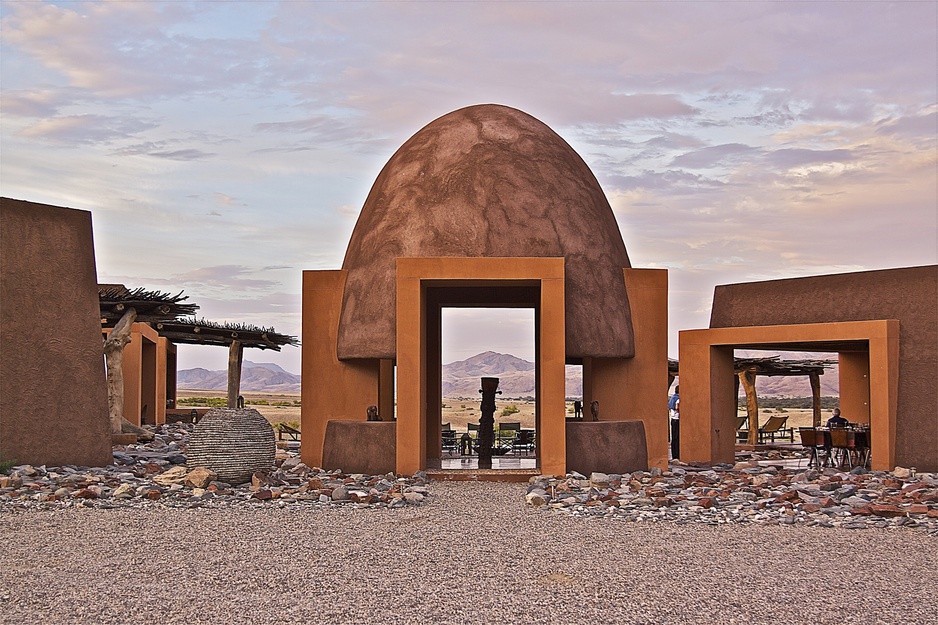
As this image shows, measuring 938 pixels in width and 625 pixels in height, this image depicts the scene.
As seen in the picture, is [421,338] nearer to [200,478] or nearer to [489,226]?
[489,226]

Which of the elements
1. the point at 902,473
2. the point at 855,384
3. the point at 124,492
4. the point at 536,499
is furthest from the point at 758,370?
the point at 124,492

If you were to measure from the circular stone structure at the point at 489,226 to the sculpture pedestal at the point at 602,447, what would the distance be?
1170 mm

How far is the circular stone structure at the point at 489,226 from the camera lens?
49.1 feet

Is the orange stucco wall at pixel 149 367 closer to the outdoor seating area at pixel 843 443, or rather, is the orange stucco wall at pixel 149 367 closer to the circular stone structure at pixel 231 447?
the circular stone structure at pixel 231 447

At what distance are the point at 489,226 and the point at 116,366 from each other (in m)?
9.35

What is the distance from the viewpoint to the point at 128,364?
25.7 metres

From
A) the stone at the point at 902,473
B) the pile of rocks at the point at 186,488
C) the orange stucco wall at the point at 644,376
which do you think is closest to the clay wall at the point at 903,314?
the stone at the point at 902,473

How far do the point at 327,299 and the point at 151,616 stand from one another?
9.87 metres

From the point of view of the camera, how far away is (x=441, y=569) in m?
7.96

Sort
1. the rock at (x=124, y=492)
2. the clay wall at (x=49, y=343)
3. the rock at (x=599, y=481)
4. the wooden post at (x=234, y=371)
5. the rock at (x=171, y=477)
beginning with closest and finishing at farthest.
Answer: the rock at (x=124, y=492) → the rock at (x=171, y=477) → the rock at (x=599, y=481) → the clay wall at (x=49, y=343) → the wooden post at (x=234, y=371)

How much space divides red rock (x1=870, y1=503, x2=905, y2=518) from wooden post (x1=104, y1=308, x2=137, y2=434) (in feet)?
48.1

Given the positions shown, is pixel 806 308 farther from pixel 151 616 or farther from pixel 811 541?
pixel 151 616

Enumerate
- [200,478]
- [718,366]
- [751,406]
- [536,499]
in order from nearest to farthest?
[536,499]
[200,478]
[718,366]
[751,406]

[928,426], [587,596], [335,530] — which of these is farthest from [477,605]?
[928,426]
